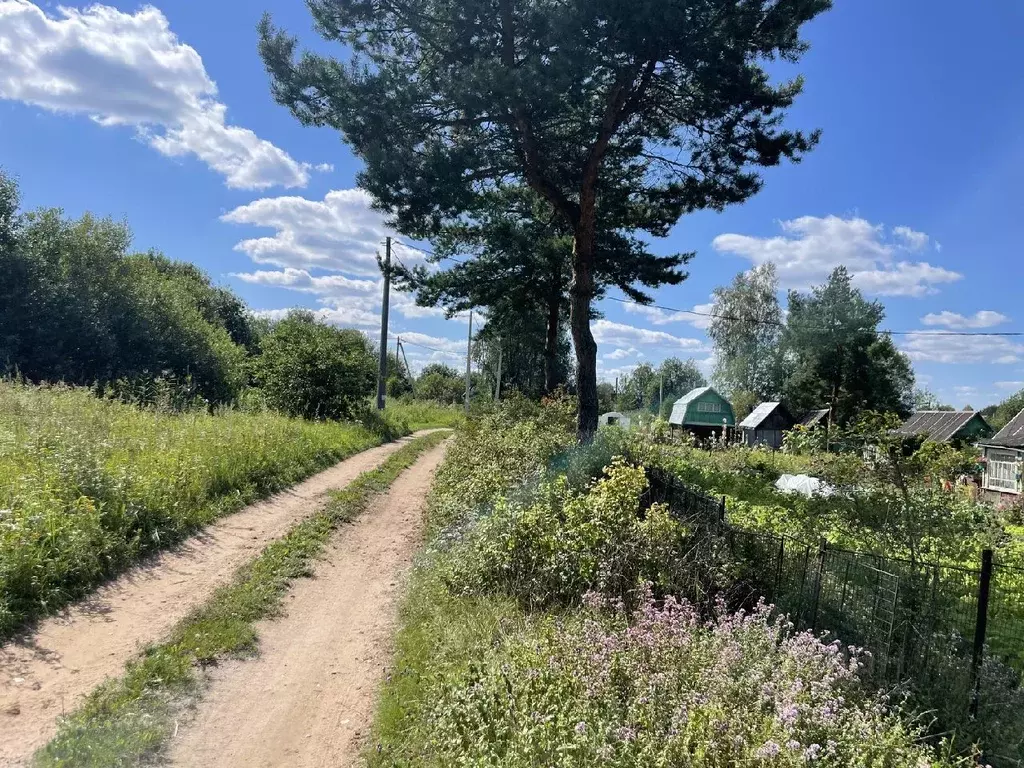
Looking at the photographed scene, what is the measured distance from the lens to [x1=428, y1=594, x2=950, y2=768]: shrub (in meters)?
2.86

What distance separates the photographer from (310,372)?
63.3 feet

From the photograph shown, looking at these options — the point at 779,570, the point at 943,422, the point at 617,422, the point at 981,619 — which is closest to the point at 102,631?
the point at 779,570

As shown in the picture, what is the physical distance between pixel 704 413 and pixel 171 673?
4509 cm

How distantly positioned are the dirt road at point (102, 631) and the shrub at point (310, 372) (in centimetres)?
1140

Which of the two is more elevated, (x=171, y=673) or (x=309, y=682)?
(x=171, y=673)


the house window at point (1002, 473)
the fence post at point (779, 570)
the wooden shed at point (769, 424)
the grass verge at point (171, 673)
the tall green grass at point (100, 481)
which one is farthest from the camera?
the wooden shed at point (769, 424)

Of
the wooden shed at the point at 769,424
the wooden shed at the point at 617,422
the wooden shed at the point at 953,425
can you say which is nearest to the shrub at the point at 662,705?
the wooden shed at the point at 617,422

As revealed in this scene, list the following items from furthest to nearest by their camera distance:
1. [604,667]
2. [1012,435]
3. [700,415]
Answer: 1. [700,415]
2. [1012,435]
3. [604,667]

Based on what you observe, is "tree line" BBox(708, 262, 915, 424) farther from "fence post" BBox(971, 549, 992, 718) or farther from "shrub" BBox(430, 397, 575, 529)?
"fence post" BBox(971, 549, 992, 718)

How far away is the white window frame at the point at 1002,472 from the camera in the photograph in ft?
82.6

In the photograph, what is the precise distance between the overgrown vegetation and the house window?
26.5m

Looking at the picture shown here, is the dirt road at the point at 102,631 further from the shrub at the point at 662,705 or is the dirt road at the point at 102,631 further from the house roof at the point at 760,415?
the house roof at the point at 760,415

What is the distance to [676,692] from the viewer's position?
11.0 ft

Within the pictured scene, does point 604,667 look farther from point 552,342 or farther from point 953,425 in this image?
point 953,425
